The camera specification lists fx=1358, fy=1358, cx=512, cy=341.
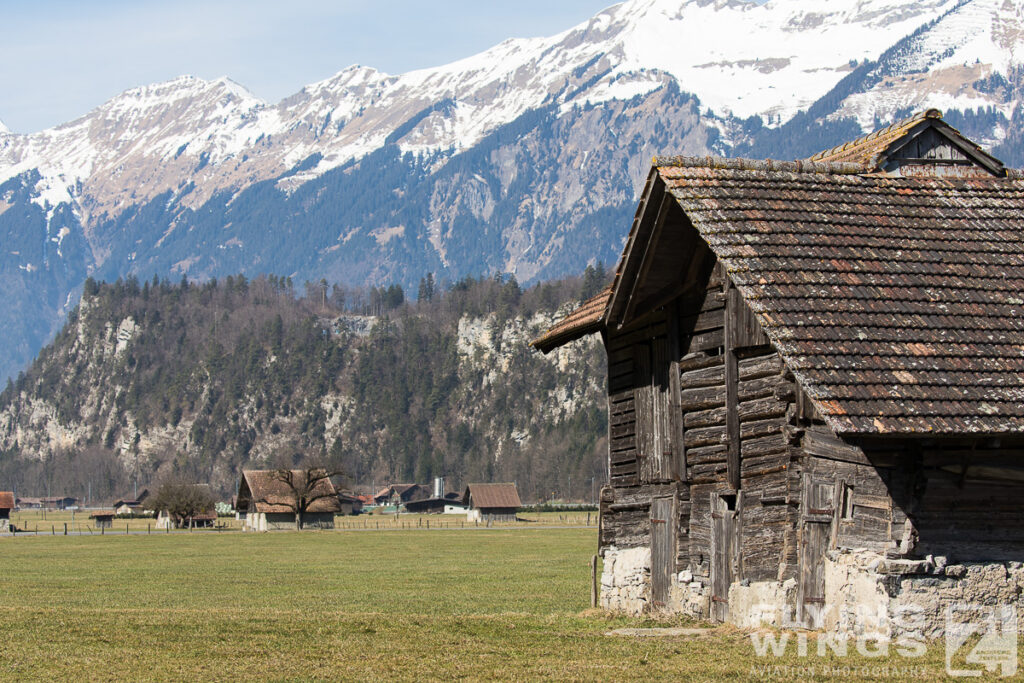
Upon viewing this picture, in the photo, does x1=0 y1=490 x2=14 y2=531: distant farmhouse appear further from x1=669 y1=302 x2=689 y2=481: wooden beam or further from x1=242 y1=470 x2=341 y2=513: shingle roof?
x1=669 y1=302 x2=689 y2=481: wooden beam

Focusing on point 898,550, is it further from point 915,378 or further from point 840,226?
point 840,226

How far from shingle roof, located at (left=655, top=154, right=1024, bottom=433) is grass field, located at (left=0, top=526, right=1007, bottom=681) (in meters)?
3.09

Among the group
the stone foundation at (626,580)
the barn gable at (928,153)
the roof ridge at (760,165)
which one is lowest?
the stone foundation at (626,580)

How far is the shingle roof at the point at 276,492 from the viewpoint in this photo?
119438 millimetres

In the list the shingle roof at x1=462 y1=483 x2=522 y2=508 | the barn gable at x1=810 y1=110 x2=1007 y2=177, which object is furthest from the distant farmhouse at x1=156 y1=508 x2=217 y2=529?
the barn gable at x1=810 y1=110 x2=1007 y2=177

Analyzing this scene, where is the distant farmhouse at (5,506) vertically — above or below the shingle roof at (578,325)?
below

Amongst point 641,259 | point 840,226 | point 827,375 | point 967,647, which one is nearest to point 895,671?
point 967,647

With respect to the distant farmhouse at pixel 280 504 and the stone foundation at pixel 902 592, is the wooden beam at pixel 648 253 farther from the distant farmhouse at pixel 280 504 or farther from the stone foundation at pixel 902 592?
the distant farmhouse at pixel 280 504

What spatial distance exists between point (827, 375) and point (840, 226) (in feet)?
11.5

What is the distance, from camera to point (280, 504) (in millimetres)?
119750

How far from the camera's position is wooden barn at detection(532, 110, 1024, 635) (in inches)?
641

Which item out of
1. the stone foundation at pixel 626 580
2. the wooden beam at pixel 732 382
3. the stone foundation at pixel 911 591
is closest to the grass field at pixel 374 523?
the stone foundation at pixel 626 580

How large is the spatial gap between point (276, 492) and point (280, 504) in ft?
8.40

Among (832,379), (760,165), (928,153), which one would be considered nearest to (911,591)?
(832,379)
